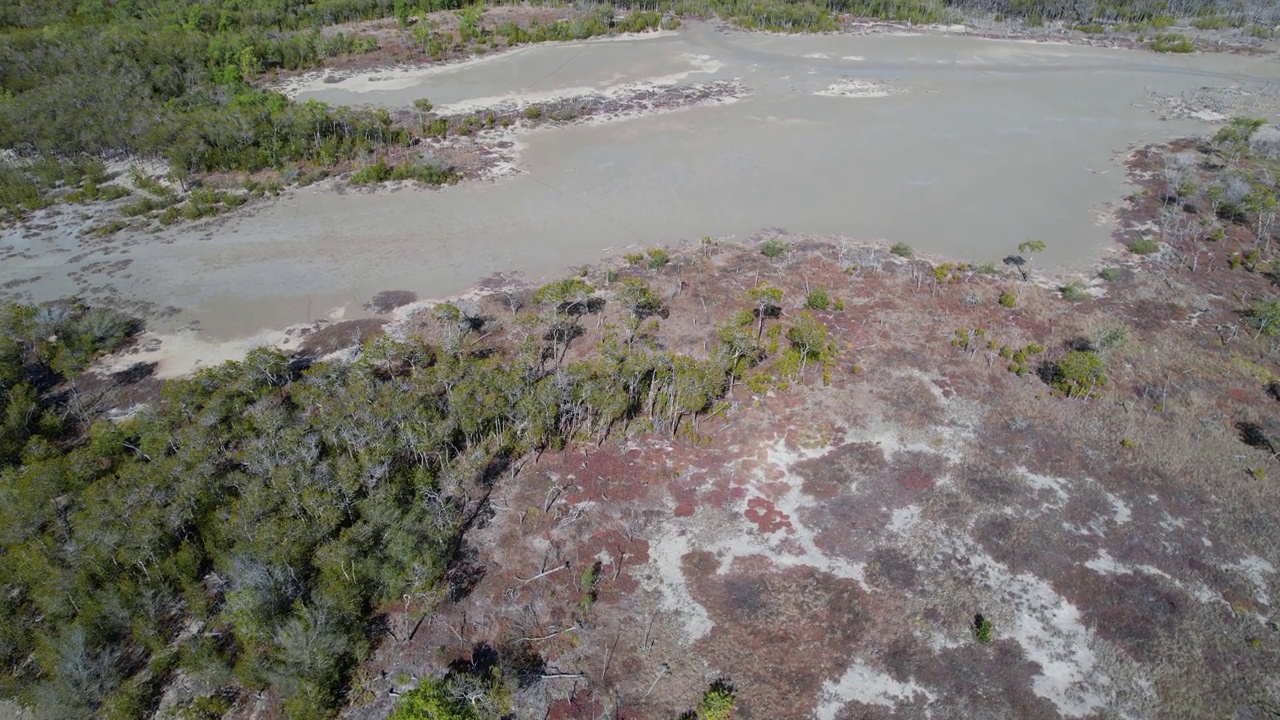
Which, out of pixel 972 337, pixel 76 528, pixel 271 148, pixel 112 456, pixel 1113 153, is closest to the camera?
pixel 76 528

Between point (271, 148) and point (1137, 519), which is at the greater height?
point (271, 148)

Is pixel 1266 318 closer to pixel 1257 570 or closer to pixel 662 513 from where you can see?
pixel 1257 570

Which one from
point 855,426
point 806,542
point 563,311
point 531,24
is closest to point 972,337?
point 855,426

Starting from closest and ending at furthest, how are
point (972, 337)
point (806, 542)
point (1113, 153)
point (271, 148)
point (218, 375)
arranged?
point (806, 542), point (218, 375), point (972, 337), point (271, 148), point (1113, 153)

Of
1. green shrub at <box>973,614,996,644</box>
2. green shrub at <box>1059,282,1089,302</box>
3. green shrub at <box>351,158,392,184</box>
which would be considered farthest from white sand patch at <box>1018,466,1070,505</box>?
green shrub at <box>351,158,392,184</box>

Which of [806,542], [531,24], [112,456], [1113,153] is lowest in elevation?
[806,542]

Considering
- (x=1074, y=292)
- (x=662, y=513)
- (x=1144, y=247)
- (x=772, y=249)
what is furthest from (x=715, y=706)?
(x=1144, y=247)

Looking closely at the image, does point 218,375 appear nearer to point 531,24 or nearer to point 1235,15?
point 531,24
